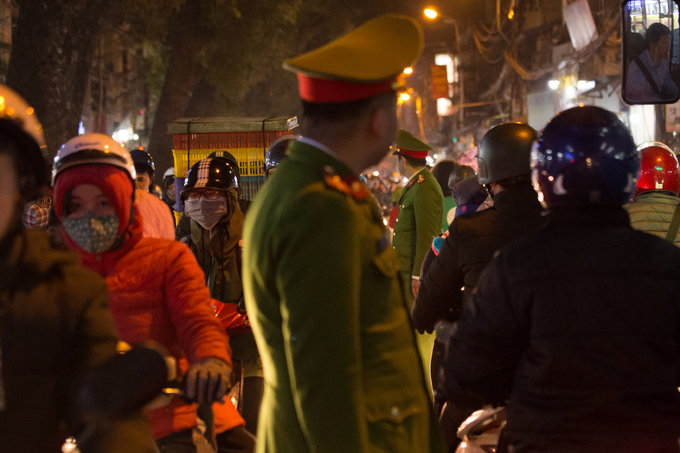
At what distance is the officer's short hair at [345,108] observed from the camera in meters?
2.01

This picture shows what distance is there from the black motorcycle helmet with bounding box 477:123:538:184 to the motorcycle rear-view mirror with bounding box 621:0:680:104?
2.06 m

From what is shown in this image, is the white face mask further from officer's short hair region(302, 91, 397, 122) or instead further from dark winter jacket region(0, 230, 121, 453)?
dark winter jacket region(0, 230, 121, 453)

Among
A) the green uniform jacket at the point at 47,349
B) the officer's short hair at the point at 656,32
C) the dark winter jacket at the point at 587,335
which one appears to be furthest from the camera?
the officer's short hair at the point at 656,32

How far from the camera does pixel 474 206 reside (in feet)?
Result: 19.9

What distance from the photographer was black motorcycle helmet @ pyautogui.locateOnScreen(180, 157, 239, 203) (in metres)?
4.52

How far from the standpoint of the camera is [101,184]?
8.76 feet

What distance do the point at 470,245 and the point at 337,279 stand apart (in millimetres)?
1964

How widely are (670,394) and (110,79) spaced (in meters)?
55.9

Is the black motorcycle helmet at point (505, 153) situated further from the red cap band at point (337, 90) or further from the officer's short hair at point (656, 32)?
the officer's short hair at point (656, 32)

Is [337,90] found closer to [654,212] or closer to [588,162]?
[588,162]

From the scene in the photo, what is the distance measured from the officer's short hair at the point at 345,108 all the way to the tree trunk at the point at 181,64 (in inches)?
632

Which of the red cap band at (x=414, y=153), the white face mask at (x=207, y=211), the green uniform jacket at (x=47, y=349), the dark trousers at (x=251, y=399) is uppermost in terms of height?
the red cap band at (x=414, y=153)

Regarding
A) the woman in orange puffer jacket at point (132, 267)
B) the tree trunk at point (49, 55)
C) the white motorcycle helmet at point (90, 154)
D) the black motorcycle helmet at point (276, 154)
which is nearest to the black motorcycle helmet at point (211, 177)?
the black motorcycle helmet at point (276, 154)

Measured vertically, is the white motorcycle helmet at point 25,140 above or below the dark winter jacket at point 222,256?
above
